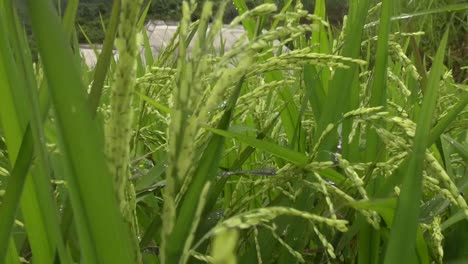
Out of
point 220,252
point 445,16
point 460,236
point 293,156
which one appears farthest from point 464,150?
point 445,16

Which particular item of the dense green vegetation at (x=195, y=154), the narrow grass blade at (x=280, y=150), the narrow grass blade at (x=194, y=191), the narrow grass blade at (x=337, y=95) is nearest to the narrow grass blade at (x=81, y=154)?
the dense green vegetation at (x=195, y=154)

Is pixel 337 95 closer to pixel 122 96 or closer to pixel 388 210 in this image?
pixel 388 210

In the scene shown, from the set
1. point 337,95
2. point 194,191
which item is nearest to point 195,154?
point 194,191

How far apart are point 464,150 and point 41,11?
580 mm

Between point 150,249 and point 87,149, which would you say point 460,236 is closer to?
point 150,249

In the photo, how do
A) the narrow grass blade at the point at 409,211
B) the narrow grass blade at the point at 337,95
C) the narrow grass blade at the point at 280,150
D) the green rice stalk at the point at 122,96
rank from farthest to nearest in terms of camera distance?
the narrow grass blade at the point at 337,95 < the narrow grass blade at the point at 280,150 < the narrow grass blade at the point at 409,211 < the green rice stalk at the point at 122,96

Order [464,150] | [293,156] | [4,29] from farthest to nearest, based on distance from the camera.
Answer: [464,150] → [293,156] → [4,29]

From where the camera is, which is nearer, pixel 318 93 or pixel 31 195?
pixel 31 195

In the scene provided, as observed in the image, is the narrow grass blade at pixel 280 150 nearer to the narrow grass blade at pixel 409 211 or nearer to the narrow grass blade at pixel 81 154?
the narrow grass blade at pixel 409 211

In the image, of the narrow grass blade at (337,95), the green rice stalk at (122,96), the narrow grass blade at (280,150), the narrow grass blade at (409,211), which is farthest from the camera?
the narrow grass blade at (337,95)

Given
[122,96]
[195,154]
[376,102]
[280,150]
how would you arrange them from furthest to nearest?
1. [376,102]
2. [280,150]
3. [195,154]
4. [122,96]

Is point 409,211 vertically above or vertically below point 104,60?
below

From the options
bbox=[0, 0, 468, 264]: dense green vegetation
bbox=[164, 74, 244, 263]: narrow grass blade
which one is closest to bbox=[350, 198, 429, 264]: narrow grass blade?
bbox=[0, 0, 468, 264]: dense green vegetation

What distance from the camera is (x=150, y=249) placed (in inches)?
24.5
